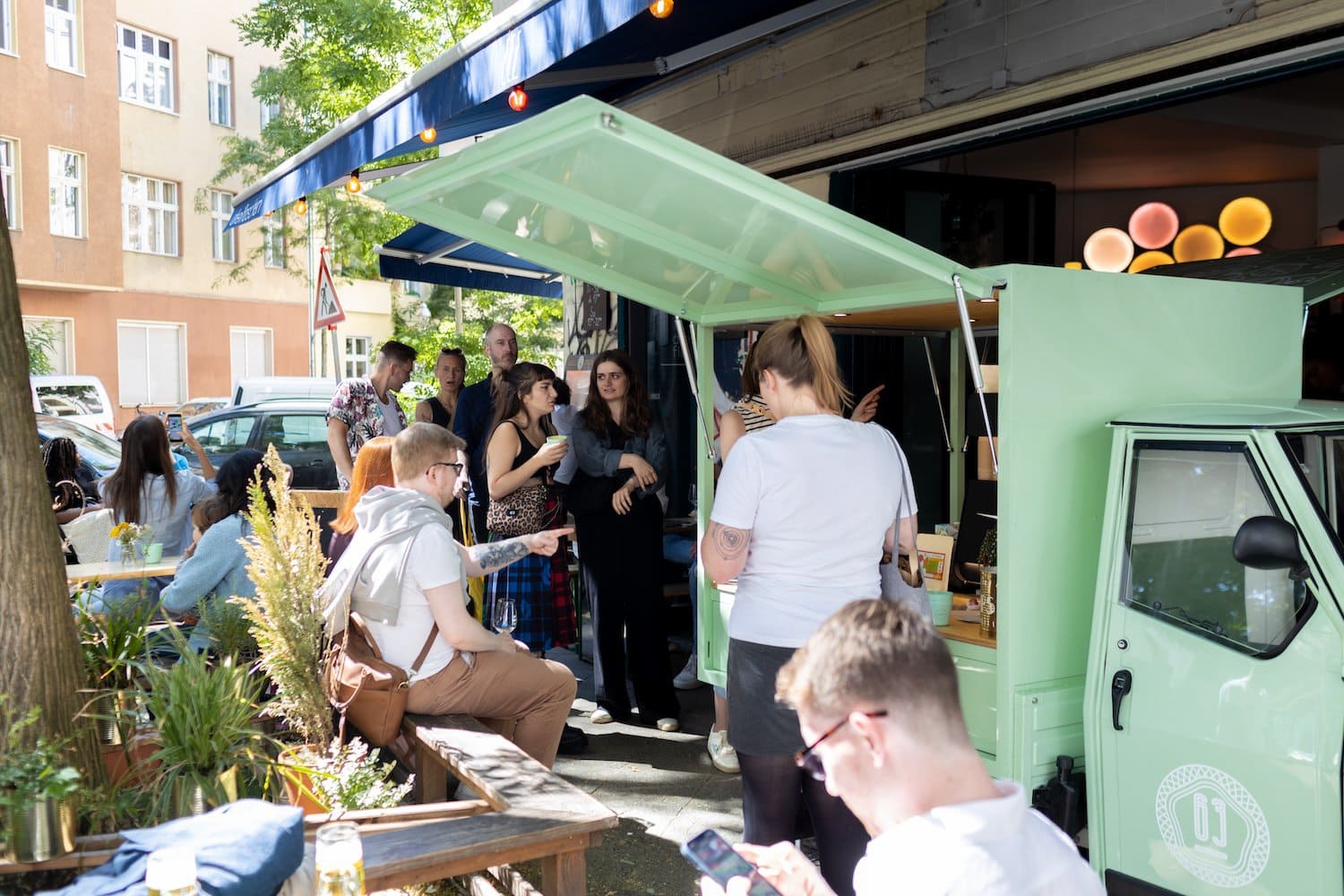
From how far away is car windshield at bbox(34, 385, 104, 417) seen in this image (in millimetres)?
18375

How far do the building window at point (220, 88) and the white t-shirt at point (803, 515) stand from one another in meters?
30.1

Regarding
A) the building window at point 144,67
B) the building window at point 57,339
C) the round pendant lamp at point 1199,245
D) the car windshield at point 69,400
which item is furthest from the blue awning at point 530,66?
the building window at point 144,67

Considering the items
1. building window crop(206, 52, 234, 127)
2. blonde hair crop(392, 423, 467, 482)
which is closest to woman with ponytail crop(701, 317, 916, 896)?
blonde hair crop(392, 423, 467, 482)

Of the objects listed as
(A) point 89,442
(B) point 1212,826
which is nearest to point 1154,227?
(B) point 1212,826

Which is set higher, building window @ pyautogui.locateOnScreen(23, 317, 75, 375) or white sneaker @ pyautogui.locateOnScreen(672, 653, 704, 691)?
building window @ pyautogui.locateOnScreen(23, 317, 75, 375)

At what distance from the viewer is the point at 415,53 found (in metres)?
17.8

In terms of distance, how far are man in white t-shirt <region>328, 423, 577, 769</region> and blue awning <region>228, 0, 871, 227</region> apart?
173 cm

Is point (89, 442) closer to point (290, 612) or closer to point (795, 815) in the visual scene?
point (290, 612)

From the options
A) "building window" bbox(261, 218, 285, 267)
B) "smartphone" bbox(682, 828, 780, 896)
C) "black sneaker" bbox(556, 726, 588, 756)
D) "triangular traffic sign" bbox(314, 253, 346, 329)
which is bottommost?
"black sneaker" bbox(556, 726, 588, 756)

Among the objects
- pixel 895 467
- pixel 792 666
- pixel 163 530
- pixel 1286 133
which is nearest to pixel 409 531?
pixel 895 467

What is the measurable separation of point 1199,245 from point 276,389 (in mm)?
13628

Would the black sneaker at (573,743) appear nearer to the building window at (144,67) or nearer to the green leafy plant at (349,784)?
the green leafy plant at (349,784)

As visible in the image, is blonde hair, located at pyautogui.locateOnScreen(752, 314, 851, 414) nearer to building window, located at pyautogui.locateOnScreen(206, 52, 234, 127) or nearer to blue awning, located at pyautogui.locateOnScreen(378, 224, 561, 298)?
blue awning, located at pyautogui.locateOnScreen(378, 224, 561, 298)

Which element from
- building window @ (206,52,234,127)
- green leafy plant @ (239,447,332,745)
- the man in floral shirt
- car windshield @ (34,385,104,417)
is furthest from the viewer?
building window @ (206,52,234,127)
